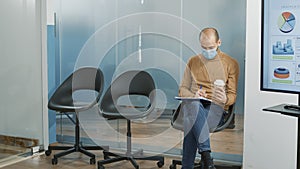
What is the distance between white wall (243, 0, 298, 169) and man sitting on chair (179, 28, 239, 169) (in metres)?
0.20

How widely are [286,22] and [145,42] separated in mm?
1996

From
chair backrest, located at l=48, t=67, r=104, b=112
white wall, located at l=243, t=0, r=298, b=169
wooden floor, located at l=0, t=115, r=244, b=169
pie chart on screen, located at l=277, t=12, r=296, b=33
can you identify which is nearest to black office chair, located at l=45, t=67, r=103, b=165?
chair backrest, located at l=48, t=67, r=104, b=112

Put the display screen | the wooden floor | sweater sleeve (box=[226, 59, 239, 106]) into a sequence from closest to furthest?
the display screen
sweater sleeve (box=[226, 59, 239, 106])
the wooden floor

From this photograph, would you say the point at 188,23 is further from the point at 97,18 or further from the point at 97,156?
the point at 97,156

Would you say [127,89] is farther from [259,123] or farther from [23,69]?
[259,123]

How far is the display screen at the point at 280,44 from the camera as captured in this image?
9.86 feet

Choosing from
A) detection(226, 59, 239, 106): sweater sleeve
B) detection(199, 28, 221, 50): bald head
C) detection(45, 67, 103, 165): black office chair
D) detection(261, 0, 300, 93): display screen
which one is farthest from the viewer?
detection(45, 67, 103, 165): black office chair

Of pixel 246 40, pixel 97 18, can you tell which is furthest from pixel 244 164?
pixel 97 18

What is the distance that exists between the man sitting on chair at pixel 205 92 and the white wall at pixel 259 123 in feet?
0.67

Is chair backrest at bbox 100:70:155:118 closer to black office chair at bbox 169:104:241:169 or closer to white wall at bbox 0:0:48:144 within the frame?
black office chair at bbox 169:104:241:169

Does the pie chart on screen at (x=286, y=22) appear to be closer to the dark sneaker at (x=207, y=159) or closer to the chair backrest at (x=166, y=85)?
the dark sneaker at (x=207, y=159)

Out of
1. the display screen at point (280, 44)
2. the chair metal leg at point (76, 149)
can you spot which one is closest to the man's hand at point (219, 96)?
Result: the display screen at point (280, 44)

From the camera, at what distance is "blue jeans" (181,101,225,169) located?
3740mm

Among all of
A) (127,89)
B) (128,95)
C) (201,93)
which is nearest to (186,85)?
(201,93)
